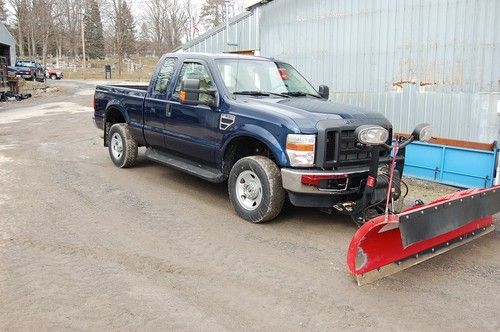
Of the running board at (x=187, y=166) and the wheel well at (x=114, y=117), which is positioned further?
the wheel well at (x=114, y=117)

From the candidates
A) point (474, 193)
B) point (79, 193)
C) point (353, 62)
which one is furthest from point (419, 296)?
point (353, 62)

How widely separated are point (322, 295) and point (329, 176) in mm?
1604

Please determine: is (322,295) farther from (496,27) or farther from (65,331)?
(496,27)

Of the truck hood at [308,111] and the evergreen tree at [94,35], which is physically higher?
the evergreen tree at [94,35]

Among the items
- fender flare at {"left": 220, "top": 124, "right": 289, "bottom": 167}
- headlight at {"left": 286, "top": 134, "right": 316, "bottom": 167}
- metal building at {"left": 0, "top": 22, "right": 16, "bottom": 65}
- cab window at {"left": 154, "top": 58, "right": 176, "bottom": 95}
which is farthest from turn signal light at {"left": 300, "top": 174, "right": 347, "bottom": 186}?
metal building at {"left": 0, "top": 22, "right": 16, "bottom": 65}

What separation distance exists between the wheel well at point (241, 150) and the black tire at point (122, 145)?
2.73m

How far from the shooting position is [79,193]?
704 centimetres

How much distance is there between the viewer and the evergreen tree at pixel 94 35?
83.9 metres

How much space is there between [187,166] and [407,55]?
16.7 feet

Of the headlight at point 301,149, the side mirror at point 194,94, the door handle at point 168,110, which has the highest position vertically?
the side mirror at point 194,94

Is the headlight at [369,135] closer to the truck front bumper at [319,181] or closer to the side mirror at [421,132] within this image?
the side mirror at [421,132]

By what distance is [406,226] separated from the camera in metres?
4.14

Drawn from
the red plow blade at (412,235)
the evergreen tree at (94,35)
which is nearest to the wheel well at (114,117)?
the red plow blade at (412,235)

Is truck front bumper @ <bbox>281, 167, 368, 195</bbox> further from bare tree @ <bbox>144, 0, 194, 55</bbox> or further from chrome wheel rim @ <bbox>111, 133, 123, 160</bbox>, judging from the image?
bare tree @ <bbox>144, 0, 194, 55</bbox>
